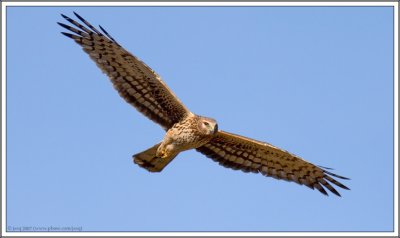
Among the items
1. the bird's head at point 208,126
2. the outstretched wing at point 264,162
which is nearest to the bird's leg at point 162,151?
the bird's head at point 208,126

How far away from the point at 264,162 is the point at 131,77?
8.13 feet

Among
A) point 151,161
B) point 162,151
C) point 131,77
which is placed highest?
point 131,77

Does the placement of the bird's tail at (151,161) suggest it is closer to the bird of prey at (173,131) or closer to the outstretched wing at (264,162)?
the bird of prey at (173,131)

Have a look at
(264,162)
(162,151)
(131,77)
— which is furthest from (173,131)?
(264,162)

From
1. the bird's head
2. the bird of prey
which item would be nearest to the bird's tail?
the bird of prey

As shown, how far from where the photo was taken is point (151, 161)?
11.5 metres

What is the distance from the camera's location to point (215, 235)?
9.87m

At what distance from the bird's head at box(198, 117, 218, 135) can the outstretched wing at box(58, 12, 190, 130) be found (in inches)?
15.6

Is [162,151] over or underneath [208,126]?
underneath

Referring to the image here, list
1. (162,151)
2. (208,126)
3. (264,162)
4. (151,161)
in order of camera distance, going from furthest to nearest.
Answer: (264,162), (151,161), (162,151), (208,126)

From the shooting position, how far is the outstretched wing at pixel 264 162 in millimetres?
11984

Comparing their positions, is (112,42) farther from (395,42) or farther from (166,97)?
(395,42)

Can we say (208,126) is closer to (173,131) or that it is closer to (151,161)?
(173,131)

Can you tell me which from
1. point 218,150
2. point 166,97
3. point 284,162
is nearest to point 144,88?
point 166,97
